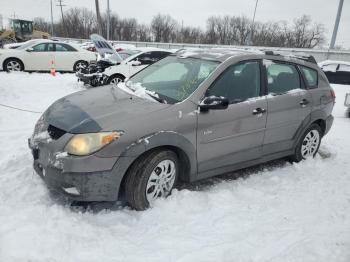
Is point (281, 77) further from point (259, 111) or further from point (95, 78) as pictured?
point (95, 78)

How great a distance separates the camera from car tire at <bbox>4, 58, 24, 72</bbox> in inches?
539

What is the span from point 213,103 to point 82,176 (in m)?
1.59

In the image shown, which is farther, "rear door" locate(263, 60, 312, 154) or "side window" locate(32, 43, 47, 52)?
"side window" locate(32, 43, 47, 52)

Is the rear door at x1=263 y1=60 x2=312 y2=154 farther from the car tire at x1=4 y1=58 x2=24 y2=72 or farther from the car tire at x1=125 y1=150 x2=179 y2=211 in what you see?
the car tire at x1=4 y1=58 x2=24 y2=72

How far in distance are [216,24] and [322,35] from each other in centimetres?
1916

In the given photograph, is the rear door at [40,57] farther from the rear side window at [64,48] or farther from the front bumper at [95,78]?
the front bumper at [95,78]

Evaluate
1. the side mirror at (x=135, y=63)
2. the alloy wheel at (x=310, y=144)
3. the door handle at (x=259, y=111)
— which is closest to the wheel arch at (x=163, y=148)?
the door handle at (x=259, y=111)

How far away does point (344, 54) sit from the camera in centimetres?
2995

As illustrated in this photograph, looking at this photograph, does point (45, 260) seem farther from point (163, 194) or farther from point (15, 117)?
point (15, 117)

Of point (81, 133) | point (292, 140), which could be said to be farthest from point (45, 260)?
point (292, 140)

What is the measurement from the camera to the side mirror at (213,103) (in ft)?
12.6

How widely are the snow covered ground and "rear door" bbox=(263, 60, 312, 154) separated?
51 centimetres

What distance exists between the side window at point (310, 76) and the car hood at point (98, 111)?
259 cm

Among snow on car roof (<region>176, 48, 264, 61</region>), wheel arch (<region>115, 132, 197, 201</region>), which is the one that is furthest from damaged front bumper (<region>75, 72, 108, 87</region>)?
wheel arch (<region>115, 132, 197, 201</region>)
